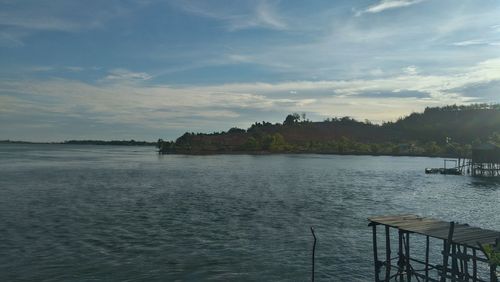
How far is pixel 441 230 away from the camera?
18422 mm

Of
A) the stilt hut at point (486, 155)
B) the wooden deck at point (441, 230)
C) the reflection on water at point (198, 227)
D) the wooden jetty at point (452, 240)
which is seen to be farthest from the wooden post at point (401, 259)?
the stilt hut at point (486, 155)

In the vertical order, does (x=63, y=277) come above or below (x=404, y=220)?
below

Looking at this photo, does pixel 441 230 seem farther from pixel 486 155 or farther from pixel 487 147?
pixel 486 155

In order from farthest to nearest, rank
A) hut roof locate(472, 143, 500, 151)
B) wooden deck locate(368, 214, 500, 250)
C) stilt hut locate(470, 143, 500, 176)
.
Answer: stilt hut locate(470, 143, 500, 176) → hut roof locate(472, 143, 500, 151) → wooden deck locate(368, 214, 500, 250)

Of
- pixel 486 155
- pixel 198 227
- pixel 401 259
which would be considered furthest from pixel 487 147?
pixel 401 259

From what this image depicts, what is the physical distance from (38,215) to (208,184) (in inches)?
1264

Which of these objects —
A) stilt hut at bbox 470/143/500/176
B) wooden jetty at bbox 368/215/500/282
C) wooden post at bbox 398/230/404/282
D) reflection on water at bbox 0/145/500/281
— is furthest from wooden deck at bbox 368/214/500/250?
stilt hut at bbox 470/143/500/176

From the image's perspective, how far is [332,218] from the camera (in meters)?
39.0

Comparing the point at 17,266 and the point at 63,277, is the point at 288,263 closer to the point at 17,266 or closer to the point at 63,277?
the point at 63,277

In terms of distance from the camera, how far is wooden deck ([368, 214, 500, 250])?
655 inches

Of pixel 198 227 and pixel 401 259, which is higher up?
pixel 401 259

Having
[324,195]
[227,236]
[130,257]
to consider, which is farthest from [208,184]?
[130,257]

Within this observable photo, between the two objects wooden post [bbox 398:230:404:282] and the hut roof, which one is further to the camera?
the hut roof

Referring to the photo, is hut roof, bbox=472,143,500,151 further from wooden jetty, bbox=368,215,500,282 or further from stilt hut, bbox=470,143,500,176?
wooden jetty, bbox=368,215,500,282
